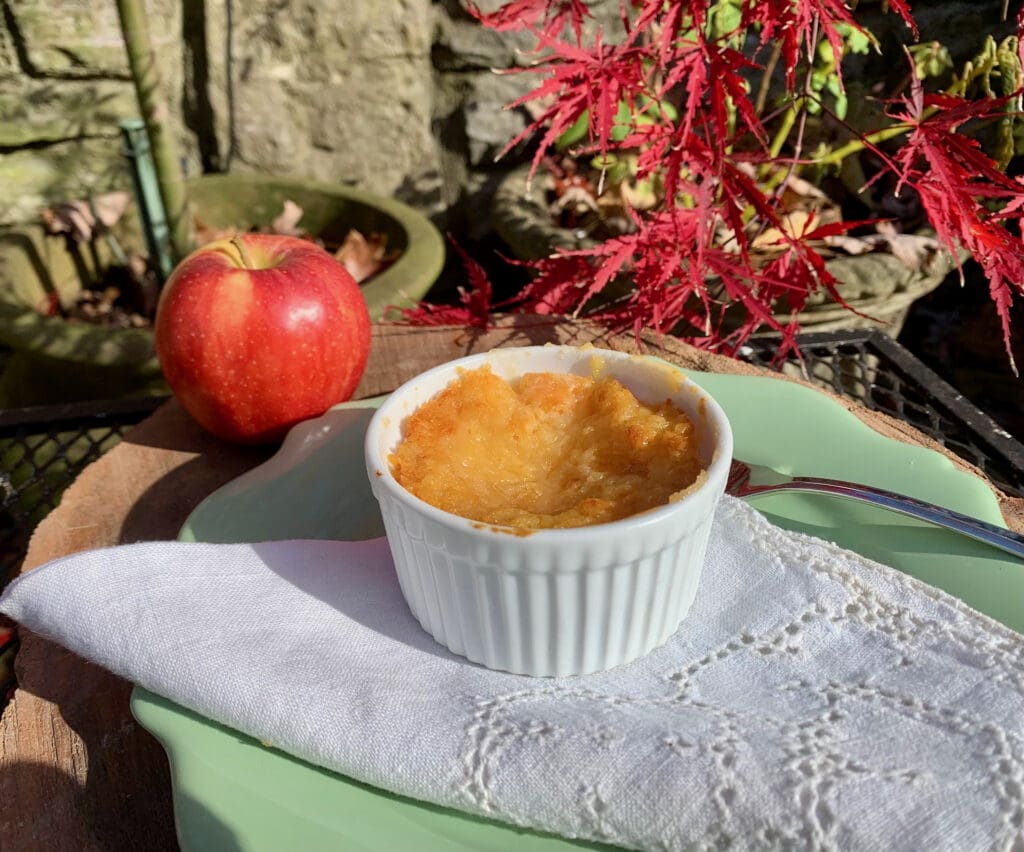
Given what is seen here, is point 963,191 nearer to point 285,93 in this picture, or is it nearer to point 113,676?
point 113,676

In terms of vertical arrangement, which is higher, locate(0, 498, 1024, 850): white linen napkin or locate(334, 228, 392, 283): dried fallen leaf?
locate(0, 498, 1024, 850): white linen napkin

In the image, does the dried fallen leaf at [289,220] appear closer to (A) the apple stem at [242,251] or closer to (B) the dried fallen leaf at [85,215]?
(B) the dried fallen leaf at [85,215]

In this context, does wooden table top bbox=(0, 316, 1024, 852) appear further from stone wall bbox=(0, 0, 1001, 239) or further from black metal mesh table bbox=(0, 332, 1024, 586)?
stone wall bbox=(0, 0, 1001, 239)

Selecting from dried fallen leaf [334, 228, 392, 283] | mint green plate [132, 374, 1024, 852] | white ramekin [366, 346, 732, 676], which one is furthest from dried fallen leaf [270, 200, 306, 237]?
white ramekin [366, 346, 732, 676]

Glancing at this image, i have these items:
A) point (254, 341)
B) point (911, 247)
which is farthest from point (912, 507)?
point (911, 247)

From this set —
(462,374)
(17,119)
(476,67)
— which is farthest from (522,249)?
(17,119)

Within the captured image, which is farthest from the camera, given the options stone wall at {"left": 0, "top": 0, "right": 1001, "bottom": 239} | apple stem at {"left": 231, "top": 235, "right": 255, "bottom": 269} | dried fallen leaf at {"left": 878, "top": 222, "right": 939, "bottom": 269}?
stone wall at {"left": 0, "top": 0, "right": 1001, "bottom": 239}

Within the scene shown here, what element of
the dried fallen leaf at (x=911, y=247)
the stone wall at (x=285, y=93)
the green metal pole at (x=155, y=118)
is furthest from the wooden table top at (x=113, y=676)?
the stone wall at (x=285, y=93)
